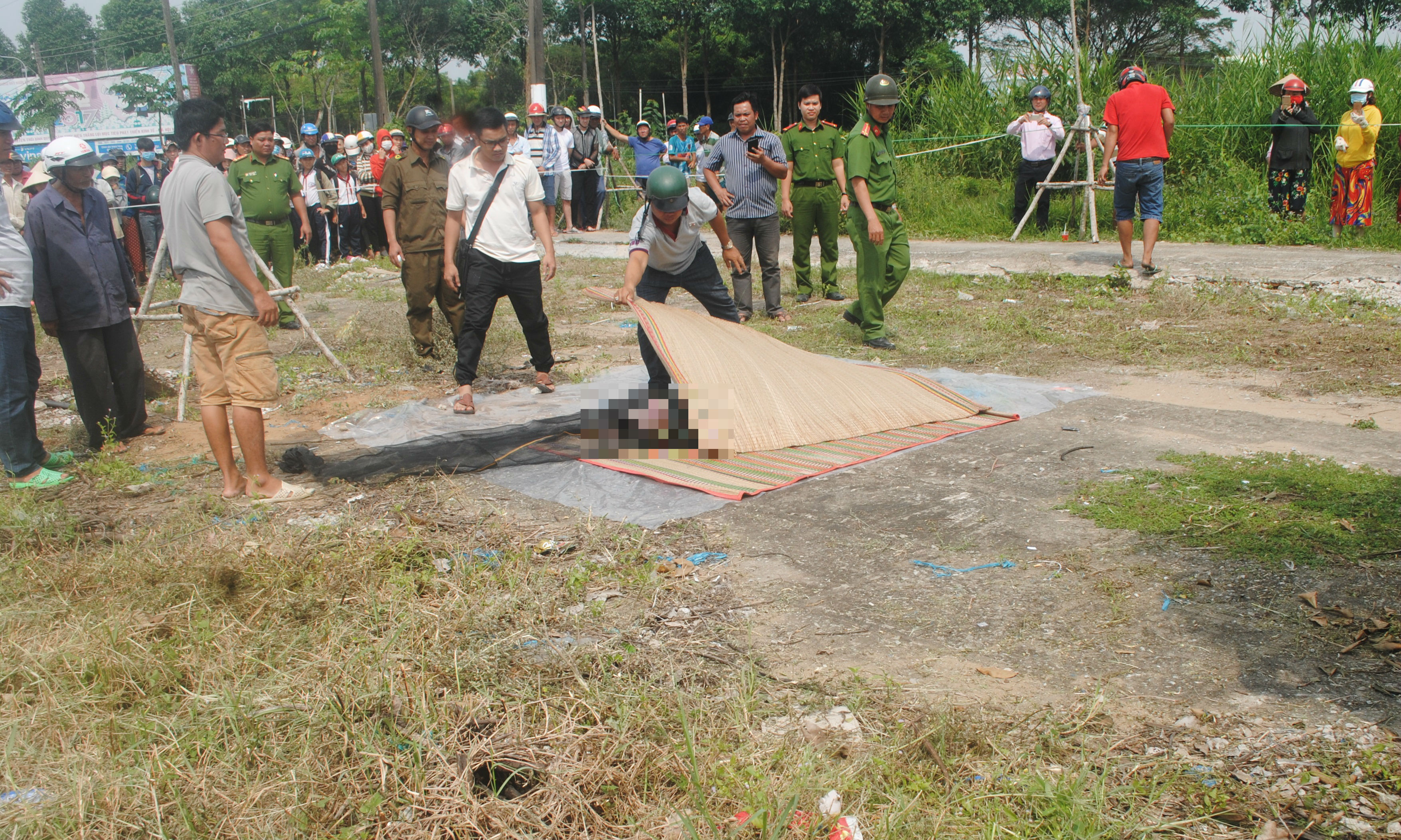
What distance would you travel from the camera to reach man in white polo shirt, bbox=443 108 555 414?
5.75 meters

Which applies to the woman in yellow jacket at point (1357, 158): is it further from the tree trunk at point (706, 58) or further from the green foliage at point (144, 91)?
the green foliage at point (144, 91)

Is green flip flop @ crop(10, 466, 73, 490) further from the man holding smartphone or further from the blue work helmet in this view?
the man holding smartphone

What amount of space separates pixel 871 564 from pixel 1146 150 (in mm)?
6614

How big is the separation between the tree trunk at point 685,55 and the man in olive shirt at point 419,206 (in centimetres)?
2578

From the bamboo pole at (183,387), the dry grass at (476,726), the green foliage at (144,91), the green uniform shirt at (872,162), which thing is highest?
the green foliage at (144,91)

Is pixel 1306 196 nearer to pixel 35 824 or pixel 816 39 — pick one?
pixel 35 824

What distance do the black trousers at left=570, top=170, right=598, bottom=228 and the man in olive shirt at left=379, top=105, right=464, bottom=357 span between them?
923 cm

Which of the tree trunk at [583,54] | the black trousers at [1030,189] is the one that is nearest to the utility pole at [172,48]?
the tree trunk at [583,54]

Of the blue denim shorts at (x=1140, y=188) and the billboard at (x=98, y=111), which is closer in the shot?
the blue denim shorts at (x=1140, y=188)

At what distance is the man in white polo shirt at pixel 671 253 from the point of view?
5.04 meters

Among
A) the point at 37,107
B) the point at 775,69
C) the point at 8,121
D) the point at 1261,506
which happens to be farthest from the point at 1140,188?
the point at 37,107

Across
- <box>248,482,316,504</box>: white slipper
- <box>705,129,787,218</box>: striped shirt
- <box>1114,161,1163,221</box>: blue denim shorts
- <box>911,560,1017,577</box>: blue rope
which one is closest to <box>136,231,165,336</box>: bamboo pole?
<box>248,482,316,504</box>: white slipper

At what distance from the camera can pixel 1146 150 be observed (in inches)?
331

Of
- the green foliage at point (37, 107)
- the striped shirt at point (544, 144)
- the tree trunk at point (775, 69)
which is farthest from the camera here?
the green foliage at point (37, 107)
